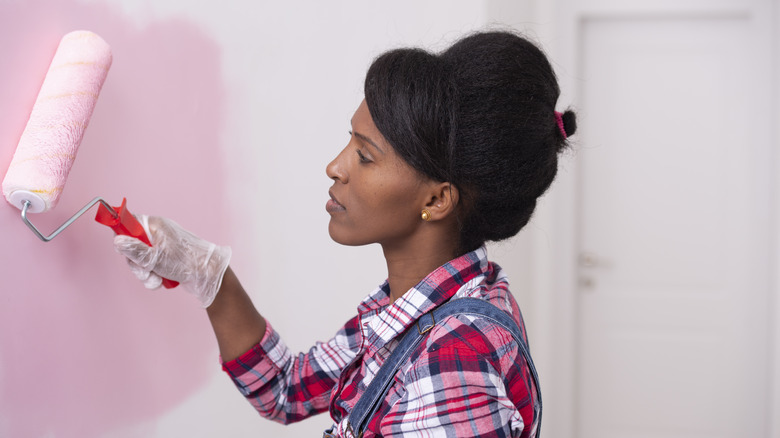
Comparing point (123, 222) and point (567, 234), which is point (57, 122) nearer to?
point (123, 222)

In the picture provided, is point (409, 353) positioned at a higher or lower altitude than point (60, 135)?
lower

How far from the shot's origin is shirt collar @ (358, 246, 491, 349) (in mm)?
854

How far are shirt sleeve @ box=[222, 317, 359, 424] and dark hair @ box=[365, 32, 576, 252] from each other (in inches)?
14.1

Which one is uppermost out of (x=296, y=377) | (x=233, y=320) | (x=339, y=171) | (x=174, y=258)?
(x=339, y=171)

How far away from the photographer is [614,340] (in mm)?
2557

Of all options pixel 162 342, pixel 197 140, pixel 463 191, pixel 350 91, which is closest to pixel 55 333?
pixel 162 342

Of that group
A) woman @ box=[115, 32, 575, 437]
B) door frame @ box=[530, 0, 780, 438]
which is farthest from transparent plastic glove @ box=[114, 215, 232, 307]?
door frame @ box=[530, 0, 780, 438]

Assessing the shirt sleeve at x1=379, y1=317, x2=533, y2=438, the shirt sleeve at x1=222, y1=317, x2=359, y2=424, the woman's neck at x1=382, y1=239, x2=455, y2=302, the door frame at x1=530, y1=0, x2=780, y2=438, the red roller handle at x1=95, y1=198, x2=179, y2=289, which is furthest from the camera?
the door frame at x1=530, y1=0, x2=780, y2=438

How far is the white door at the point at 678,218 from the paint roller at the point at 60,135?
1975mm

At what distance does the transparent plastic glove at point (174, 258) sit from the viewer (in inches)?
34.2

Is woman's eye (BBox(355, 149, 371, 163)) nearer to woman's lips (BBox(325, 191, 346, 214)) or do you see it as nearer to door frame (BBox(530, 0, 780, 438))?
woman's lips (BBox(325, 191, 346, 214))

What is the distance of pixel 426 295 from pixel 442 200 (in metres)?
0.13

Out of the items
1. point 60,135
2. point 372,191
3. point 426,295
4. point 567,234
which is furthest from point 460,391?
point 567,234

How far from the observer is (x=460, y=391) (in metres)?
0.71
